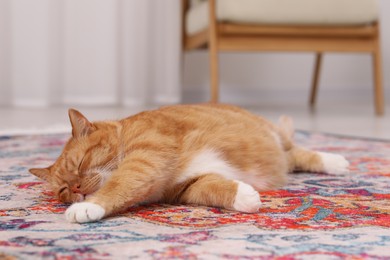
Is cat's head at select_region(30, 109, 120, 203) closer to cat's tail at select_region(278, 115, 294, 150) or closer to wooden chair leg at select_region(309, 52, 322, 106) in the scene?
cat's tail at select_region(278, 115, 294, 150)

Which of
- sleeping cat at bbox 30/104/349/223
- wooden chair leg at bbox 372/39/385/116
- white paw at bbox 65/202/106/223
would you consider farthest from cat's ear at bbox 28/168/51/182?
wooden chair leg at bbox 372/39/385/116

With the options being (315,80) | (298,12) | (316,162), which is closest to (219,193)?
(316,162)

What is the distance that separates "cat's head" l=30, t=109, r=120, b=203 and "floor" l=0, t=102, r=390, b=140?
1.45 m

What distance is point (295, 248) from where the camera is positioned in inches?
34.4

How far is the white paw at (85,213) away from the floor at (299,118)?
63.8 inches

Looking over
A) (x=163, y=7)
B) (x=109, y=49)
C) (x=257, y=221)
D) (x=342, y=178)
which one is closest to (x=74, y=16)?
(x=109, y=49)

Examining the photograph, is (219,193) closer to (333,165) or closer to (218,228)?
(218,228)

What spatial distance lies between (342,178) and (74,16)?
2.91 m

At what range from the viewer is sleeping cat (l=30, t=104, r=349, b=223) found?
110 cm

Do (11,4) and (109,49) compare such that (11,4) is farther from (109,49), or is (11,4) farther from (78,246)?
(78,246)

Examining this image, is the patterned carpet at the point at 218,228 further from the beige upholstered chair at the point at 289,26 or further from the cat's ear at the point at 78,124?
the beige upholstered chair at the point at 289,26

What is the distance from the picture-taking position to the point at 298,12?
3.29 m

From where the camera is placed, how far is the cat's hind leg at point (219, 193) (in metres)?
1.12

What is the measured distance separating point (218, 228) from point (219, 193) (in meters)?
0.16
